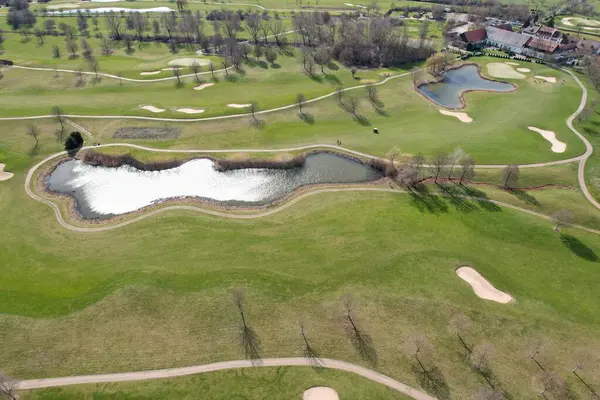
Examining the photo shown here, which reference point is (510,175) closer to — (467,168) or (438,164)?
(467,168)

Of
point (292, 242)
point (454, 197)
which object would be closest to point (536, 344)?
point (454, 197)

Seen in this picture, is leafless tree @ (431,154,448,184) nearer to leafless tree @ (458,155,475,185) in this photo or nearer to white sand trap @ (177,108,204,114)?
leafless tree @ (458,155,475,185)

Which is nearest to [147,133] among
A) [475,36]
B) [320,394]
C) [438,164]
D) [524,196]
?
[438,164]

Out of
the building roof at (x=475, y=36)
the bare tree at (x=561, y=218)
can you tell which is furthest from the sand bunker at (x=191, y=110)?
the building roof at (x=475, y=36)

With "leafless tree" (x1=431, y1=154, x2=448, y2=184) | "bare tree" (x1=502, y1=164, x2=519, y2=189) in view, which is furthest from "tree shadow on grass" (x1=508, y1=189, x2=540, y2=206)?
"leafless tree" (x1=431, y1=154, x2=448, y2=184)

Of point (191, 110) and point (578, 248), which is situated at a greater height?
point (191, 110)

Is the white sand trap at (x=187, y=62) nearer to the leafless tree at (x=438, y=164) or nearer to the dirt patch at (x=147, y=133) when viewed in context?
the dirt patch at (x=147, y=133)

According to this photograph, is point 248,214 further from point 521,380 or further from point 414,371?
point 521,380
